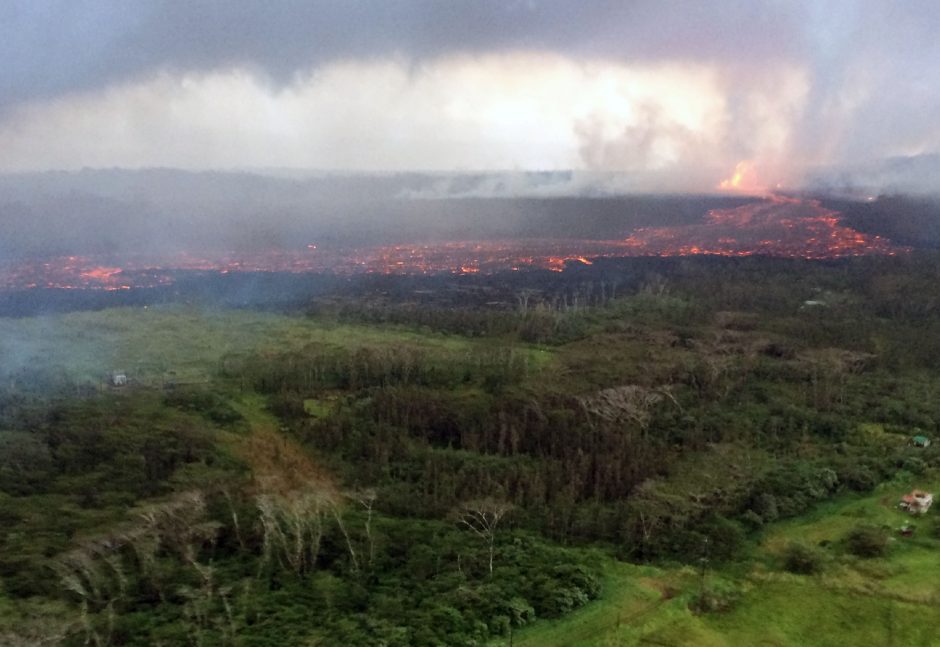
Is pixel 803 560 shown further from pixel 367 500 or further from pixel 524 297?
pixel 524 297

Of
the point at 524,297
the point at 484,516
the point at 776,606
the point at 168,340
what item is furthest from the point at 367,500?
the point at 524,297

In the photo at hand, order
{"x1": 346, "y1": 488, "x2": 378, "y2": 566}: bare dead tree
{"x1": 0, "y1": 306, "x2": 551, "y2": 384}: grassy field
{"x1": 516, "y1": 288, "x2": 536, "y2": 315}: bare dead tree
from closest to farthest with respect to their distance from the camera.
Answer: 1. {"x1": 346, "y1": 488, "x2": 378, "y2": 566}: bare dead tree
2. {"x1": 0, "y1": 306, "x2": 551, "y2": 384}: grassy field
3. {"x1": 516, "y1": 288, "x2": 536, "y2": 315}: bare dead tree

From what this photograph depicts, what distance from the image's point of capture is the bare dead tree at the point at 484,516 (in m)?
24.2

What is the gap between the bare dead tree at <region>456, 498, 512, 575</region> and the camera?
2420 cm

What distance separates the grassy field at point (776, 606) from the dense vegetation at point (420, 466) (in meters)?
0.35

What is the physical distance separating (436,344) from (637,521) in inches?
1222

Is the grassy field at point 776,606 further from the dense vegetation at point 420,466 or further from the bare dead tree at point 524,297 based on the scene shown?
the bare dead tree at point 524,297

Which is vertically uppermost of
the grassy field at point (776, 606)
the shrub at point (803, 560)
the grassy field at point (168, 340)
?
the grassy field at point (168, 340)

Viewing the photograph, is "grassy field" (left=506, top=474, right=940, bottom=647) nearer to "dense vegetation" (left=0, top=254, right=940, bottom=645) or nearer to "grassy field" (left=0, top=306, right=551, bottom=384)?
"dense vegetation" (left=0, top=254, right=940, bottom=645)

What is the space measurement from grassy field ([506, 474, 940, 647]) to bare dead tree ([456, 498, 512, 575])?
13.0 ft

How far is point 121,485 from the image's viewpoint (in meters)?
27.2

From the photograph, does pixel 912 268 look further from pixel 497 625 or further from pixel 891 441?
pixel 497 625

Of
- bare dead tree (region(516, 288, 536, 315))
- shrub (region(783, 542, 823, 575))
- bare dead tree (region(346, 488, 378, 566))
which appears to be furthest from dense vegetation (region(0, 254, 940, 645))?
bare dead tree (region(516, 288, 536, 315))

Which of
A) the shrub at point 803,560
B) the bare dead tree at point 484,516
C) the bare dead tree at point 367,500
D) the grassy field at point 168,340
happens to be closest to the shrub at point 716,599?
the shrub at point 803,560
